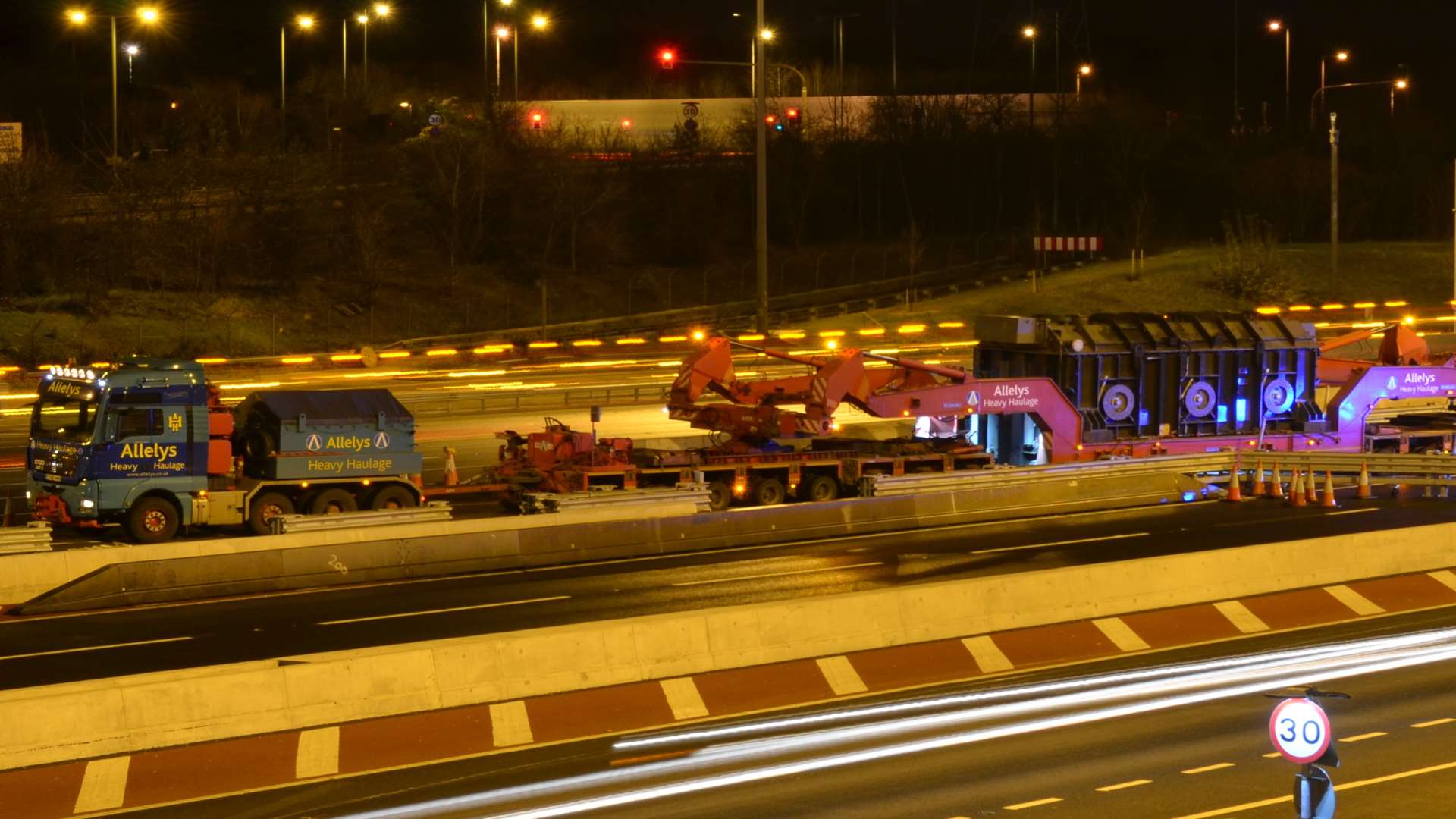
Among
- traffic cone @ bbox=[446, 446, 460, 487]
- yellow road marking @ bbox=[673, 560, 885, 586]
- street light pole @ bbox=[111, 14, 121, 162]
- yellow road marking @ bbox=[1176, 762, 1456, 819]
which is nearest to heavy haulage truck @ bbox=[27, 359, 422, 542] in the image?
traffic cone @ bbox=[446, 446, 460, 487]

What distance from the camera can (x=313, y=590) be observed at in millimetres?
23000

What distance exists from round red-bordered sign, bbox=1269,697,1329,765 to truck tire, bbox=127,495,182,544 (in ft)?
68.4

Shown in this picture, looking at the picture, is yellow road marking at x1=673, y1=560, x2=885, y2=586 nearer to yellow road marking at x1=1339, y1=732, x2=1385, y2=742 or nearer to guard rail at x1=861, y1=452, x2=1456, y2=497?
guard rail at x1=861, y1=452, x2=1456, y2=497

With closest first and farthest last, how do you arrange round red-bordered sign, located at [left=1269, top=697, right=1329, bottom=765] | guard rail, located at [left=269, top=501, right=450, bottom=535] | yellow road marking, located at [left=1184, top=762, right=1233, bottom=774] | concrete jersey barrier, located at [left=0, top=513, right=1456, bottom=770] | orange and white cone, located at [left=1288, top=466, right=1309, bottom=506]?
round red-bordered sign, located at [left=1269, top=697, right=1329, bottom=765] → yellow road marking, located at [left=1184, top=762, right=1233, bottom=774] → concrete jersey barrier, located at [left=0, top=513, right=1456, bottom=770] → guard rail, located at [left=269, top=501, right=450, bottom=535] → orange and white cone, located at [left=1288, top=466, right=1309, bottom=506]

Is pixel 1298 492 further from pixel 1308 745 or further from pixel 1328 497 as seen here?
pixel 1308 745

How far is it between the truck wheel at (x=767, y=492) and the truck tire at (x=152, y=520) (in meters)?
9.47

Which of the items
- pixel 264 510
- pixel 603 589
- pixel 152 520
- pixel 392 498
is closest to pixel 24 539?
pixel 152 520

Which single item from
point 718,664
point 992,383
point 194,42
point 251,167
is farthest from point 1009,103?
A: point 718,664

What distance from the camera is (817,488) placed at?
99.3 feet

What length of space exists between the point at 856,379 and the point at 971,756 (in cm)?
1667

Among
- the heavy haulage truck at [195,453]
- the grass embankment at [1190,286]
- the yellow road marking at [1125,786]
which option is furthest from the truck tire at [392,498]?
the grass embankment at [1190,286]

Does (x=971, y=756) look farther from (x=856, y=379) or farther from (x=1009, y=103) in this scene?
(x=1009, y=103)

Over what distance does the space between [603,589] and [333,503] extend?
6.58 meters

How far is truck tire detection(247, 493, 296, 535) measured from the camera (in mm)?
26781
